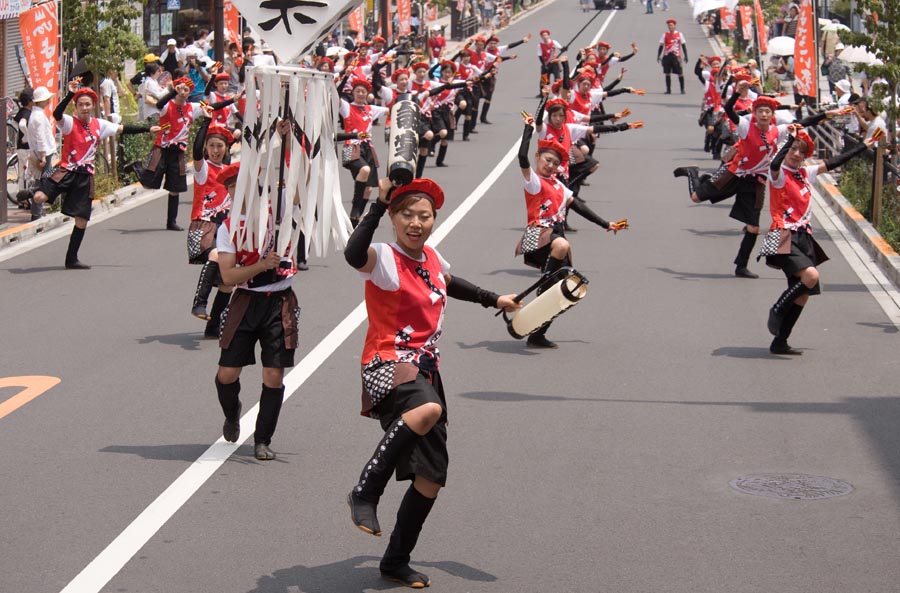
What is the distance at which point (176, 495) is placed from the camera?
7906mm

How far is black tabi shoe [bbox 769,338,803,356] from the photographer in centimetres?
1184

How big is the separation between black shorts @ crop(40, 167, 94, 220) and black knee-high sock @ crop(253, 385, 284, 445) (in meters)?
7.43

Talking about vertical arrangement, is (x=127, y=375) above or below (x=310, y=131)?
below

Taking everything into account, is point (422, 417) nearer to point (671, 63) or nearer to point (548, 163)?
point (548, 163)

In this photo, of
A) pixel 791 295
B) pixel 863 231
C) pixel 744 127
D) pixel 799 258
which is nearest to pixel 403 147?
pixel 791 295

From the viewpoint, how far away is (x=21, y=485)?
8086 millimetres

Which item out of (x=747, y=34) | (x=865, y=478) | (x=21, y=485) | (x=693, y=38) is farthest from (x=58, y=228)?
(x=693, y=38)

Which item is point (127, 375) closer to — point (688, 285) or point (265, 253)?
point (265, 253)

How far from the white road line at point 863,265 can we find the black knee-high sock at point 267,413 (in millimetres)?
6681

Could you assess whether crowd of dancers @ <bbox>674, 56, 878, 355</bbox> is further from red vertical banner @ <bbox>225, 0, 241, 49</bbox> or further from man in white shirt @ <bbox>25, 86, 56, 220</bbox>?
red vertical banner @ <bbox>225, 0, 241, 49</bbox>

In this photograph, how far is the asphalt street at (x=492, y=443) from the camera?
22.6ft

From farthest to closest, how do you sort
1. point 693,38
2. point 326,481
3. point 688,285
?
point 693,38
point 688,285
point 326,481

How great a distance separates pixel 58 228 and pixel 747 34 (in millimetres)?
32362

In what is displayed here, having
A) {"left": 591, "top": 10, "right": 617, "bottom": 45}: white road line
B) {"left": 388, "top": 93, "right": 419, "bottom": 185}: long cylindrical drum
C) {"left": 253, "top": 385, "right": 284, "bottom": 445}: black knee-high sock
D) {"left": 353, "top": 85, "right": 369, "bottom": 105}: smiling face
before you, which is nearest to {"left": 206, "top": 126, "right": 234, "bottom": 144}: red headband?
{"left": 253, "top": 385, "right": 284, "bottom": 445}: black knee-high sock
